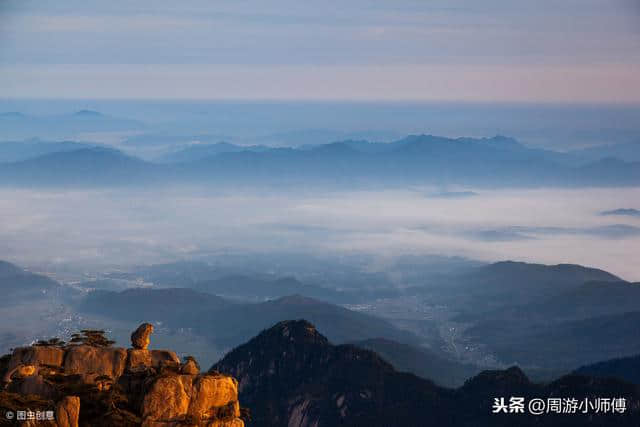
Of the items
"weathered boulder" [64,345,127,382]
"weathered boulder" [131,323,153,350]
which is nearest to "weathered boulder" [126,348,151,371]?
"weathered boulder" [64,345,127,382]

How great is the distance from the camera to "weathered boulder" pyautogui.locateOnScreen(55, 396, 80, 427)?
133 feet

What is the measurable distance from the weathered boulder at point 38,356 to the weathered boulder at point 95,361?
0.37 meters

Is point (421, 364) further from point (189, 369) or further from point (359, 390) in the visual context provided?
point (189, 369)

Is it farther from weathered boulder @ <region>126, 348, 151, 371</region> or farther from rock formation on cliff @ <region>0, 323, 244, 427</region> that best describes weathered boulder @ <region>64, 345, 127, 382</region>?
weathered boulder @ <region>126, 348, 151, 371</region>

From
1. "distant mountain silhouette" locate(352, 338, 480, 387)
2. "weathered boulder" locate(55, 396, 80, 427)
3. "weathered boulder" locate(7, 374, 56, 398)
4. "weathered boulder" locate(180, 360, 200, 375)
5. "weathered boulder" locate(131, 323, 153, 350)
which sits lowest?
"distant mountain silhouette" locate(352, 338, 480, 387)

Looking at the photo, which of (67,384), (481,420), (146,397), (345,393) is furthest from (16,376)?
(345,393)

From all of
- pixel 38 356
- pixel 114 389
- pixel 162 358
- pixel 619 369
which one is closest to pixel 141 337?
pixel 162 358

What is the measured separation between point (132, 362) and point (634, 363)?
12640 centimetres

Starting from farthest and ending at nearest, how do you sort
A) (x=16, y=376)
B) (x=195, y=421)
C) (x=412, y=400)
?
(x=412, y=400), (x=16, y=376), (x=195, y=421)

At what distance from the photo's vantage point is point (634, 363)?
15825cm

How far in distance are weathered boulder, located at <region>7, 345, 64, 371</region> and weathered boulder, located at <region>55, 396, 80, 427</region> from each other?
4.37 meters

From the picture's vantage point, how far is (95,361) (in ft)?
149

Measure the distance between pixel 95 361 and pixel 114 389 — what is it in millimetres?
3576

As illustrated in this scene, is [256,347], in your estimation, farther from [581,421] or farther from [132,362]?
[132,362]
